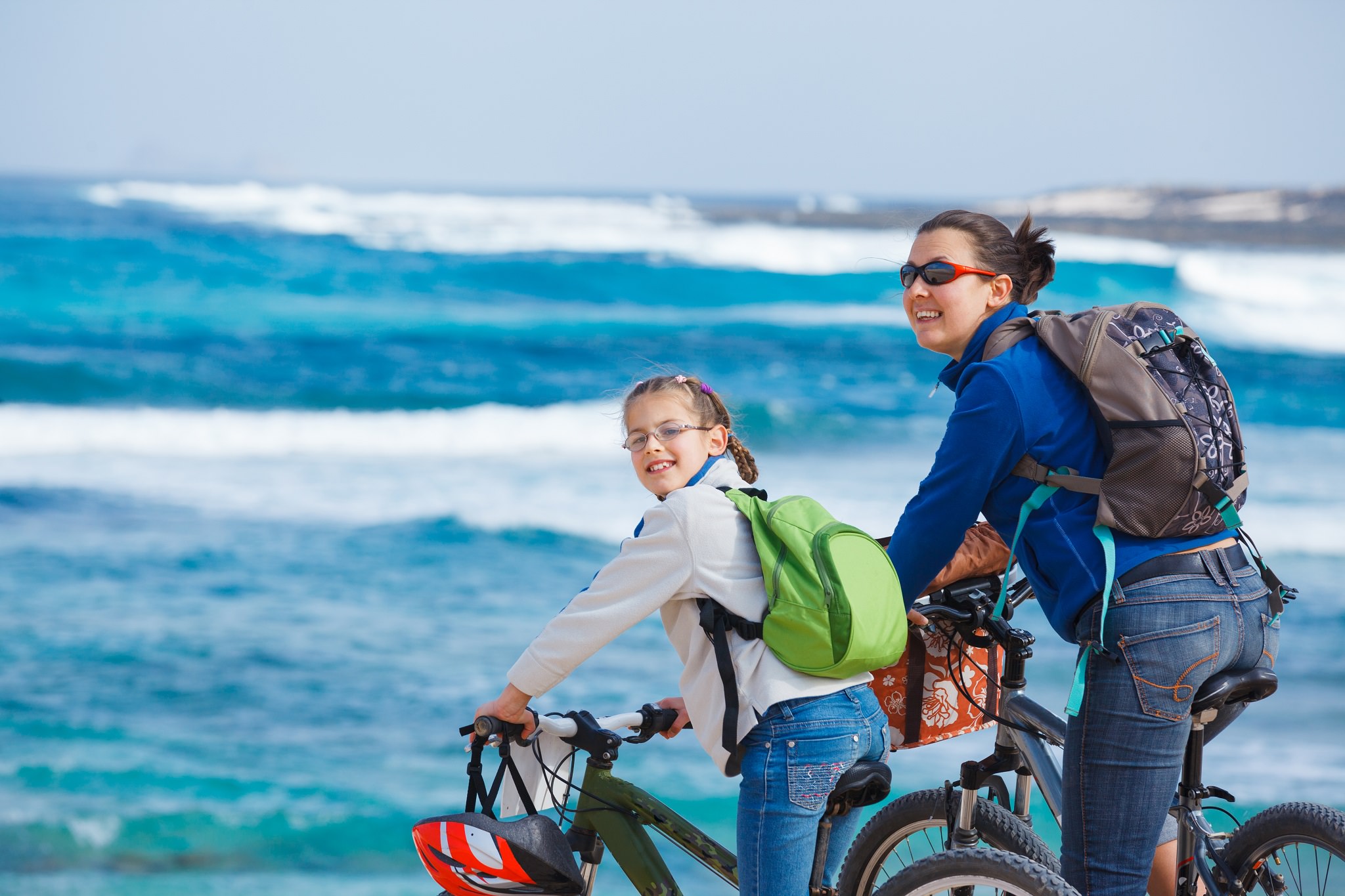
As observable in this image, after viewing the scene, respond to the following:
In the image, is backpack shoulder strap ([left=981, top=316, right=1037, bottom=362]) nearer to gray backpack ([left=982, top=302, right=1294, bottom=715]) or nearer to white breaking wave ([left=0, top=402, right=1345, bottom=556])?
gray backpack ([left=982, top=302, right=1294, bottom=715])

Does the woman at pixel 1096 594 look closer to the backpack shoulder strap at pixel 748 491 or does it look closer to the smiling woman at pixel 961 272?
the smiling woman at pixel 961 272

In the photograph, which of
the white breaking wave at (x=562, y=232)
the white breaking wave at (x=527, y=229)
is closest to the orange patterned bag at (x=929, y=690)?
the white breaking wave at (x=527, y=229)

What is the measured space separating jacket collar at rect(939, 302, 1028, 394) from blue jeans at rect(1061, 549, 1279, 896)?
0.50m

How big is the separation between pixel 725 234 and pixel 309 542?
36751mm

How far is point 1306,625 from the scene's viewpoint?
7.27m

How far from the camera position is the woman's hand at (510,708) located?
2.37 m

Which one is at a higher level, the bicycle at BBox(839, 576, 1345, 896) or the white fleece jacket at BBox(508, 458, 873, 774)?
the white fleece jacket at BBox(508, 458, 873, 774)

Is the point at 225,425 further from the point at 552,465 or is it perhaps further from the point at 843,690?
the point at 843,690

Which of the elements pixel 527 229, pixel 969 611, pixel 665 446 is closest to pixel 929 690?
Answer: pixel 969 611

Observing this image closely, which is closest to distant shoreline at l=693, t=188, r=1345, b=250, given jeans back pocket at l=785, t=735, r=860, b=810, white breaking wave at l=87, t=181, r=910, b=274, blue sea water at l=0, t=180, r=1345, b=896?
white breaking wave at l=87, t=181, r=910, b=274

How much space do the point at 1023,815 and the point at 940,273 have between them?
1157 mm

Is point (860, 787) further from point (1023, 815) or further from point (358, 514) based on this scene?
point (358, 514)

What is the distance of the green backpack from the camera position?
225cm

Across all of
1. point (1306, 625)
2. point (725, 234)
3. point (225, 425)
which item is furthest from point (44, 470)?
point (725, 234)
